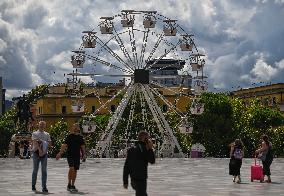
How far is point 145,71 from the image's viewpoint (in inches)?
2365

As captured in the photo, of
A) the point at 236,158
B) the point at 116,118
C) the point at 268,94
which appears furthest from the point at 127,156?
the point at 268,94

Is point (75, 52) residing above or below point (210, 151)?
above

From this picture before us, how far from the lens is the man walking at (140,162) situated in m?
13.3

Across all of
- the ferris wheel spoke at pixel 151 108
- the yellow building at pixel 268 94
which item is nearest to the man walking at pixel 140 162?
the ferris wheel spoke at pixel 151 108

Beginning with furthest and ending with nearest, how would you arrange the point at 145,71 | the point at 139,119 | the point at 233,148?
the point at 139,119 < the point at 145,71 < the point at 233,148

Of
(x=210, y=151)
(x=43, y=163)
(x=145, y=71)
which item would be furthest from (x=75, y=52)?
(x=43, y=163)

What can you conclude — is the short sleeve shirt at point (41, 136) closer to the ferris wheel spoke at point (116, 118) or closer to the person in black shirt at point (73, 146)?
the person in black shirt at point (73, 146)

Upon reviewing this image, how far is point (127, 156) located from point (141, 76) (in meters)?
46.7

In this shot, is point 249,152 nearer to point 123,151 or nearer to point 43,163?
point 123,151

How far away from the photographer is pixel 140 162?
13359 millimetres

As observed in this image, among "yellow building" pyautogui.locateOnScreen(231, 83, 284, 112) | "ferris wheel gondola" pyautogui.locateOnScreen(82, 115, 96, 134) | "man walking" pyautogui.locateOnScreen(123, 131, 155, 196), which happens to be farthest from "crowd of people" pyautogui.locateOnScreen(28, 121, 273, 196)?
"yellow building" pyautogui.locateOnScreen(231, 83, 284, 112)

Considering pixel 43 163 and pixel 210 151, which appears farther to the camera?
pixel 210 151

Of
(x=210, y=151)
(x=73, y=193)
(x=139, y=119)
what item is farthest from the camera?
(x=139, y=119)

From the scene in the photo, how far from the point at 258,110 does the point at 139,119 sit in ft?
52.8
